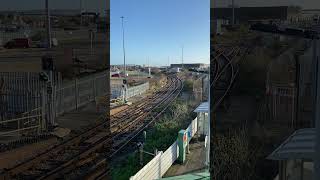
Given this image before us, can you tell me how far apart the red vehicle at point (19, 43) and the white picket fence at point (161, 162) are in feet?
9.24

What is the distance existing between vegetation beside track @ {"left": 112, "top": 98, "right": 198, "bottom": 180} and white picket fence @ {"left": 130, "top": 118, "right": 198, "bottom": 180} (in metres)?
0.42

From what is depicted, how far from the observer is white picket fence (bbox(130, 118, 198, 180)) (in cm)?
657

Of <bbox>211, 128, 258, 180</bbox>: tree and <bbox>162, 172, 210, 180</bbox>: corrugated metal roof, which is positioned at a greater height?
<bbox>211, 128, 258, 180</bbox>: tree

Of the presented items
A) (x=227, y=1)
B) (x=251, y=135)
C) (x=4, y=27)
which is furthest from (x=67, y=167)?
(x=227, y=1)

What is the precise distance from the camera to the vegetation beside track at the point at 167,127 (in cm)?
912

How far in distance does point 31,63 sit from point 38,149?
0.82 metres

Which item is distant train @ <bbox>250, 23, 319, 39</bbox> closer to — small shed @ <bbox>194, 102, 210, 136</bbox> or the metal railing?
the metal railing

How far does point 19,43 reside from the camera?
4.03 m

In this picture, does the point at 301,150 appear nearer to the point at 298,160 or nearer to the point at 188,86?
the point at 298,160

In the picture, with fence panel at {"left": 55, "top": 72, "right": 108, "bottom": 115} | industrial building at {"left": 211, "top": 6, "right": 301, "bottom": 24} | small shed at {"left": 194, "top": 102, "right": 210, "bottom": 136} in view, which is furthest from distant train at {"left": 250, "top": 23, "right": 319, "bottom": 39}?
small shed at {"left": 194, "top": 102, "right": 210, "bottom": 136}

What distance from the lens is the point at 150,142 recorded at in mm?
9648

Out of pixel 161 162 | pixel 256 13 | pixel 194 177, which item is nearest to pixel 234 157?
pixel 256 13

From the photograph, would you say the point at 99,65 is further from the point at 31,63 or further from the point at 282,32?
the point at 282,32

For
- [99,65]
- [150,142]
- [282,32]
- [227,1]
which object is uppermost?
[227,1]
